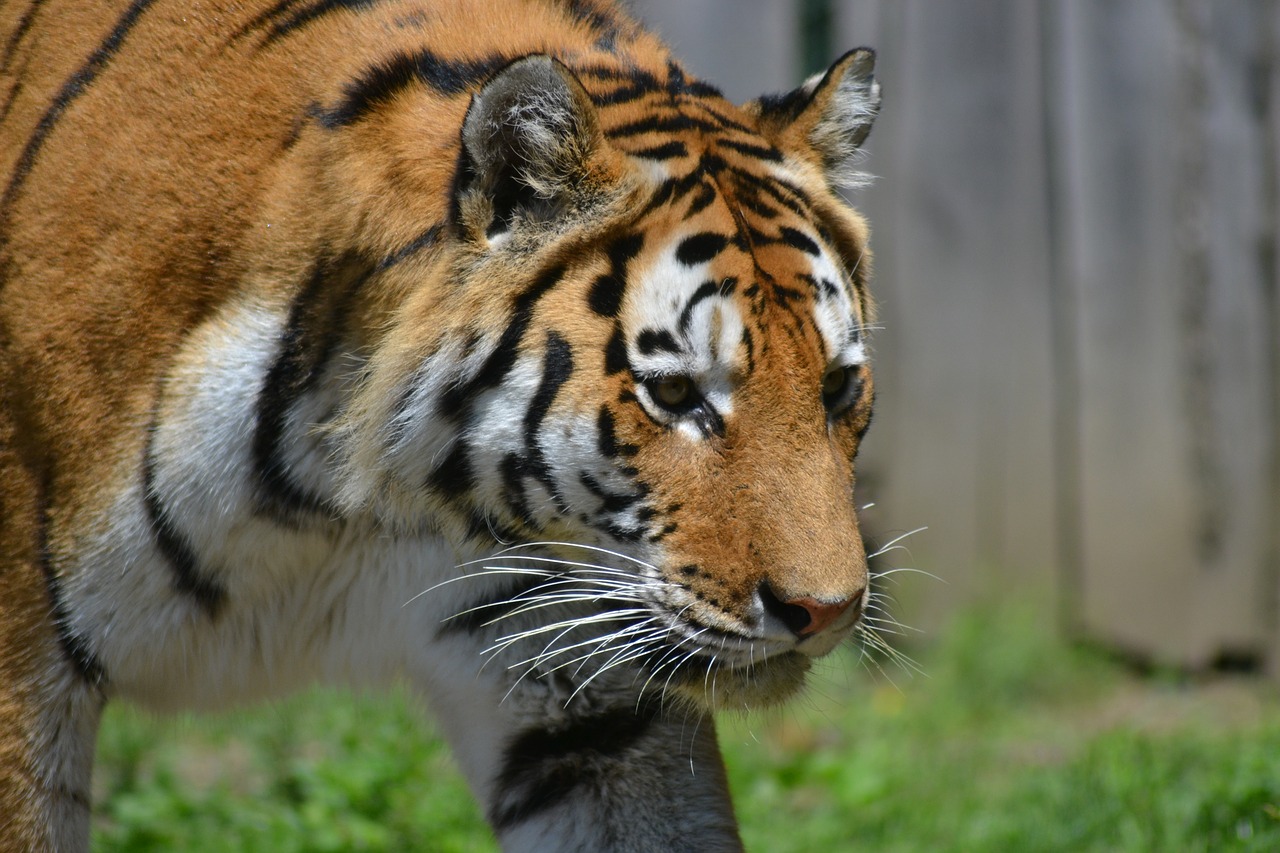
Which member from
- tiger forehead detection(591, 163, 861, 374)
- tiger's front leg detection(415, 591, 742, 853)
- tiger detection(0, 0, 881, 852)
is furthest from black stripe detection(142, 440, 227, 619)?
tiger forehead detection(591, 163, 861, 374)

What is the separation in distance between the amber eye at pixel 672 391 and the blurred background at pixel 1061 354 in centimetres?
265

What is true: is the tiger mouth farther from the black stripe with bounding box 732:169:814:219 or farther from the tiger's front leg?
the black stripe with bounding box 732:169:814:219

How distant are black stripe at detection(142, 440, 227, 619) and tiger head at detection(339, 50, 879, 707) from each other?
12.0 inches

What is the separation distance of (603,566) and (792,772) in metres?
2.12

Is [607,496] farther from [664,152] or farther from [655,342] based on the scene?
[664,152]

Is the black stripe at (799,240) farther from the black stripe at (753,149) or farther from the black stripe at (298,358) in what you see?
the black stripe at (298,358)

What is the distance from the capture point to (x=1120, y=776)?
341cm

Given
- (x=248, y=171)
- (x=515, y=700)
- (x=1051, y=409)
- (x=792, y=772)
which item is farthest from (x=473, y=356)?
(x=1051, y=409)

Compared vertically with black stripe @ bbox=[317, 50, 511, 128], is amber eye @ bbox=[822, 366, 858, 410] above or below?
below

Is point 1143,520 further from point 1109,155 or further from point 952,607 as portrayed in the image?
point 1109,155

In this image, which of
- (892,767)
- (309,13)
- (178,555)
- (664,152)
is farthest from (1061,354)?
(178,555)

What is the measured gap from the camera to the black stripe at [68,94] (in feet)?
7.75

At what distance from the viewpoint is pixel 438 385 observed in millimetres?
2215

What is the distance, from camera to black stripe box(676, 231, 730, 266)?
218cm
